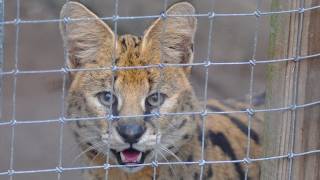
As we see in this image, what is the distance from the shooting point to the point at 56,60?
664cm

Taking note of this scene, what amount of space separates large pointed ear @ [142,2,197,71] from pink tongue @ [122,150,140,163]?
388mm

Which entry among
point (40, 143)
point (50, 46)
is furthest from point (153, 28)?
point (50, 46)

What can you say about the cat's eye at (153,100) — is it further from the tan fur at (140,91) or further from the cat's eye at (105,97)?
the cat's eye at (105,97)

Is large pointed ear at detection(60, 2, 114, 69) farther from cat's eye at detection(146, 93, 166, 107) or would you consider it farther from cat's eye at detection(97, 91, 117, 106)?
cat's eye at detection(146, 93, 166, 107)

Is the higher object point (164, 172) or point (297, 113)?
point (297, 113)

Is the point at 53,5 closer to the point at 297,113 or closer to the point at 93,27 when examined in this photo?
the point at 93,27

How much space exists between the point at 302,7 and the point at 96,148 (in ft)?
3.56

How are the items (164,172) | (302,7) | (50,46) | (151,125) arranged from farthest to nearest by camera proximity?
(50,46) → (164,172) → (151,125) → (302,7)

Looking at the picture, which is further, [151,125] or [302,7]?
[151,125]

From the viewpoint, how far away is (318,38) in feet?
10.5

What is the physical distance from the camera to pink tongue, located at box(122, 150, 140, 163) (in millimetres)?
3637

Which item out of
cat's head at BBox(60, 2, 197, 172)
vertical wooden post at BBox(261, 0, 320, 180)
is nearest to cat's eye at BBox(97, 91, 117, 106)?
cat's head at BBox(60, 2, 197, 172)

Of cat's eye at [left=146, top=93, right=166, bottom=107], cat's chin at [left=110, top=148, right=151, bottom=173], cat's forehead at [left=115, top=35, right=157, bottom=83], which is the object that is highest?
cat's forehead at [left=115, top=35, right=157, bottom=83]

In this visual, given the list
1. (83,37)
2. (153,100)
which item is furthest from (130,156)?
(83,37)
